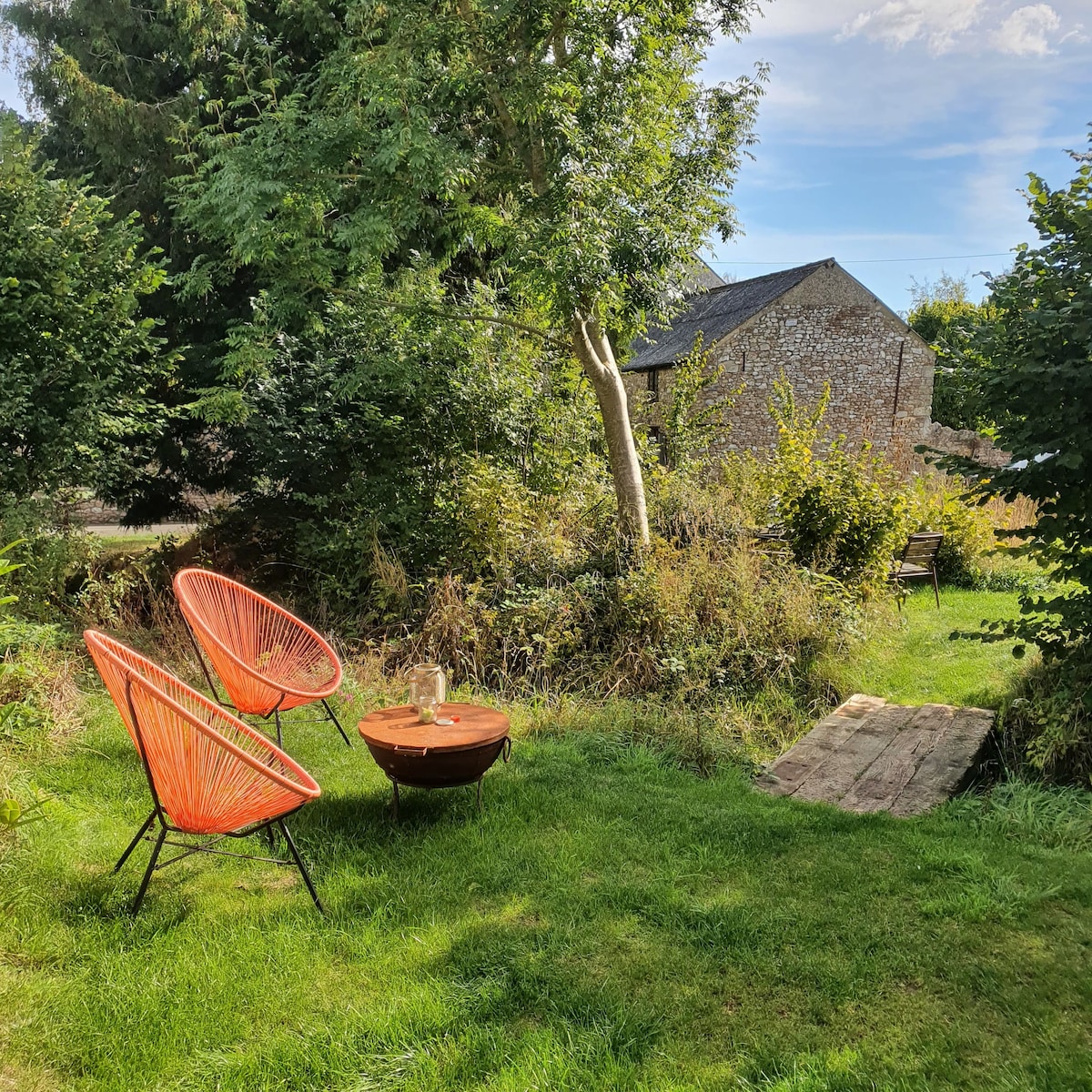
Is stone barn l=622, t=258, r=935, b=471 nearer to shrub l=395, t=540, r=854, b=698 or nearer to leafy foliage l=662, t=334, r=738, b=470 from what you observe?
leafy foliage l=662, t=334, r=738, b=470

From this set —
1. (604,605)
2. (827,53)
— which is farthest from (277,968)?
(827,53)

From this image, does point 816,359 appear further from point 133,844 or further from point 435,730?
point 133,844

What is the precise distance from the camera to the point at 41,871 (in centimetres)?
332

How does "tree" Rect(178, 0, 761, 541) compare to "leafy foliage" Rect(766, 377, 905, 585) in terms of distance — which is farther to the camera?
"leafy foliage" Rect(766, 377, 905, 585)

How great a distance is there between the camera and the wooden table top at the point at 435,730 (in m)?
3.83

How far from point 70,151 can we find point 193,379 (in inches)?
153

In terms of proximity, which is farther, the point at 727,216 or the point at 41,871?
the point at 727,216

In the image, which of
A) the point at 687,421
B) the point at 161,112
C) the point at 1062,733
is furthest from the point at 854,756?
the point at 161,112

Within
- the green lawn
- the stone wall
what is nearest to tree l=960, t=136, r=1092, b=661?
the green lawn

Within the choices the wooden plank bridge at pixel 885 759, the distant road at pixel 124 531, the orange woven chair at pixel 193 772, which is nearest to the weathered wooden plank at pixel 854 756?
the wooden plank bridge at pixel 885 759

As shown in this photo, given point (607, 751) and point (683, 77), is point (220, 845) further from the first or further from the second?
point (683, 77)

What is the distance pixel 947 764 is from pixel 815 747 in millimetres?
783

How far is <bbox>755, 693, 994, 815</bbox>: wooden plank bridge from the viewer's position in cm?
438

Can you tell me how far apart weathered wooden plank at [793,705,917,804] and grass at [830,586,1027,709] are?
2.00 feet
